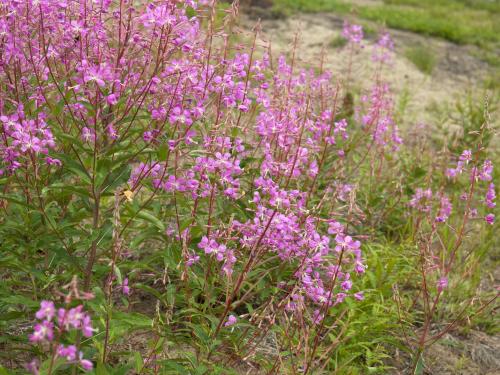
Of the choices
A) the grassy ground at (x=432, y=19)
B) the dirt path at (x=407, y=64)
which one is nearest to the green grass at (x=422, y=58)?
the dirt path at (x=407, y=64)

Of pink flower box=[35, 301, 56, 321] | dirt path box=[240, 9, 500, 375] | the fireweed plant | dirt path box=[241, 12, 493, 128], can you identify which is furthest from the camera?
dirt path box=[241, 12, 493, 128]

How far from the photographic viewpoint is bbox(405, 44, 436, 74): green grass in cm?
920

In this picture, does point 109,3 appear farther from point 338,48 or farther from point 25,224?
point 338,48

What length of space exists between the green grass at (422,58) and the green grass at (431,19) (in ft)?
3.25

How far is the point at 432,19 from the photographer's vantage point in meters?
12.6

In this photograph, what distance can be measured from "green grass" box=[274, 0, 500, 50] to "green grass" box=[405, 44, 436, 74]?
992mm

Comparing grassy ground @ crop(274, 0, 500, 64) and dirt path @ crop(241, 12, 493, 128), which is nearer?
dirt path @ crop(241, 12, 493, 128)

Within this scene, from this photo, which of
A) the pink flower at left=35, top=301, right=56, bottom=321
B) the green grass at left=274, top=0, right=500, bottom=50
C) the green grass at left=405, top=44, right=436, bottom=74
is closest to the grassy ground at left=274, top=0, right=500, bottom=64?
the green grass at left=274, top=0, right=500, bottom=50

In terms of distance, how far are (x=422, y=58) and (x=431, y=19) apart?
144 inches

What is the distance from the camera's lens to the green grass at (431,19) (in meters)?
11.5

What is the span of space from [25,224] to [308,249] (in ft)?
4.13

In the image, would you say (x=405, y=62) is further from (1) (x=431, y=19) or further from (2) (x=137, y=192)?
(2) (x=137, y=192)

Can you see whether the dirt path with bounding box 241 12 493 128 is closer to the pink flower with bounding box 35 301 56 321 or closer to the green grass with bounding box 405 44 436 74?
the green grass with bounding box 405 44 436 74

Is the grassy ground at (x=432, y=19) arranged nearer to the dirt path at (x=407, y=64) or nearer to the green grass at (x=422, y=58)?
the dirt path at (x=407, y=64)
